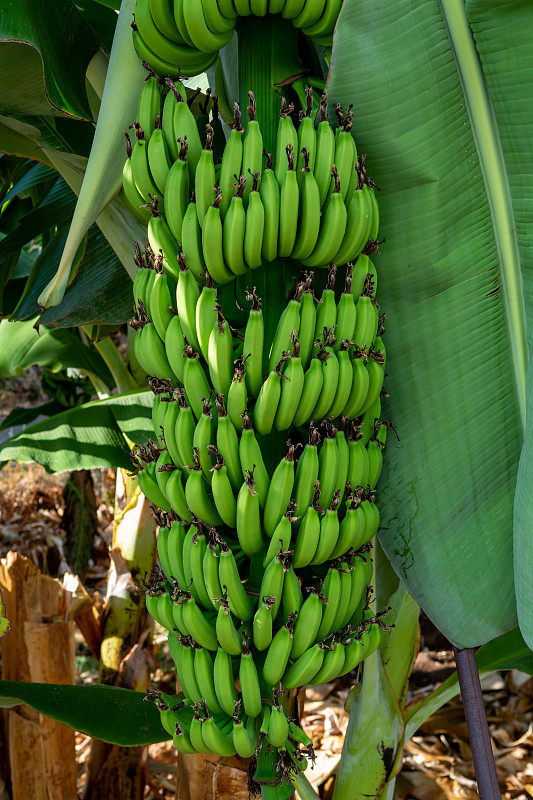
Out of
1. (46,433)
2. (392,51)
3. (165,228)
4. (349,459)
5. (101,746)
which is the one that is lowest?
(101,746)

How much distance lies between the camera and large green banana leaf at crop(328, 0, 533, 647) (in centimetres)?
84

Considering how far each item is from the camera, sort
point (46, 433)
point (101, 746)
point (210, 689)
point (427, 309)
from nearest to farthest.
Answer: point (210, 689), point (427, 309), point (46, 433), point (101, 746)

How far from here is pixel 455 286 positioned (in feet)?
3.01

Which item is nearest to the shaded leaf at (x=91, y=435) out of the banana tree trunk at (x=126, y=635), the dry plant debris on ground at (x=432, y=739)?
the banana tree trunk at (x=126, y=635)

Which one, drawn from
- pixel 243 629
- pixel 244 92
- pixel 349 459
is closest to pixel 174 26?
pixel 244 92

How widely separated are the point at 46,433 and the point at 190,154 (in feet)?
3.01

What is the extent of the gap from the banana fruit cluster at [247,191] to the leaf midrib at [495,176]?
0.58ft

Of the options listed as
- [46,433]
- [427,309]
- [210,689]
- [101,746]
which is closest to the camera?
[210,689]

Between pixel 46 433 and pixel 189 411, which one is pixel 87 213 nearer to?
pixel 189 411

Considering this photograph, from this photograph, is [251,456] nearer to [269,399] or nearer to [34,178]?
[269,399]

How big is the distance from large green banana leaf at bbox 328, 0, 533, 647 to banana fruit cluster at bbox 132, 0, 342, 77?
0.07 metres

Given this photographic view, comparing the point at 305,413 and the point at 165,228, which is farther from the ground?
the point at 165,228

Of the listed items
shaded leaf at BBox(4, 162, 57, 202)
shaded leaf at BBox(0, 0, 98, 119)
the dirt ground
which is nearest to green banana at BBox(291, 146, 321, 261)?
shaded leaf at BBox(0, 0, 98, 119)

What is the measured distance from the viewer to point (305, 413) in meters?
0.79
